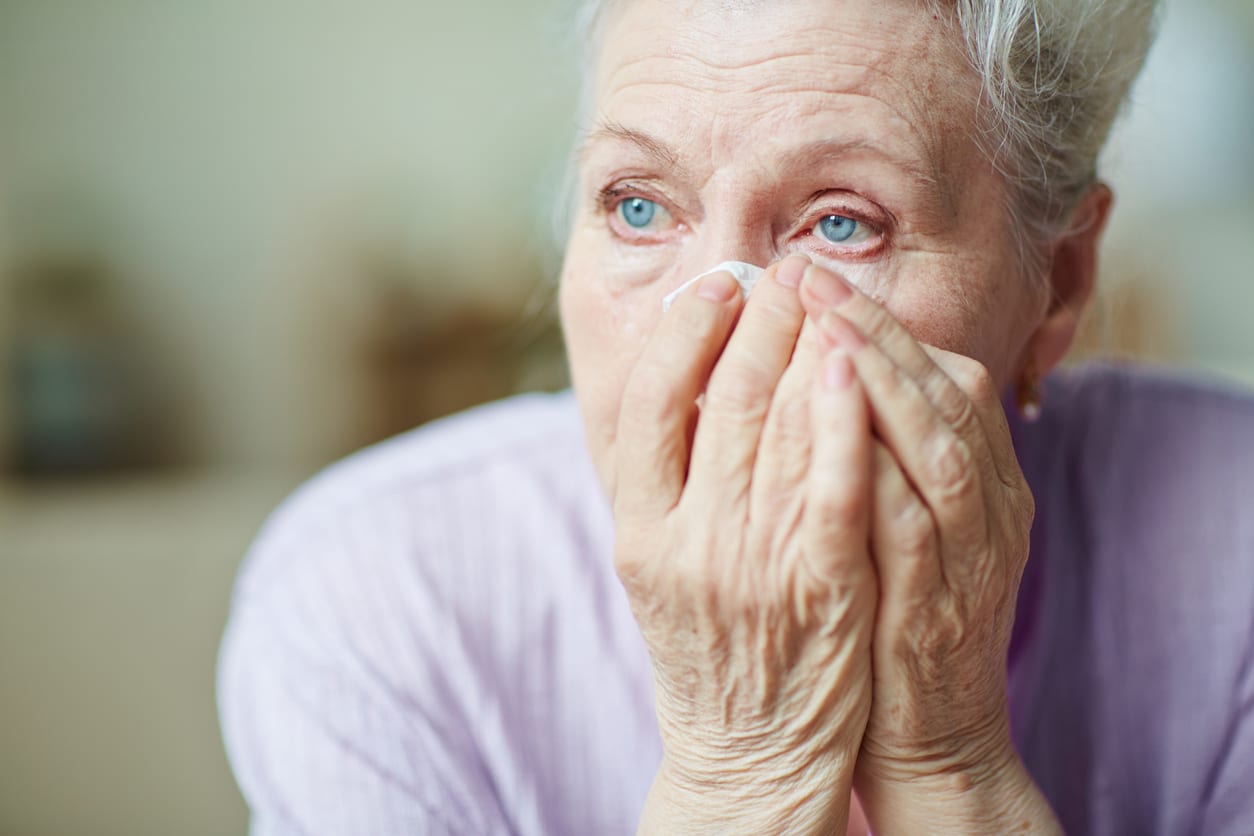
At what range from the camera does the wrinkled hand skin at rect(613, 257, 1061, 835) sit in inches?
32.7

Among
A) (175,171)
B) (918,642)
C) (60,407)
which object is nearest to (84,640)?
(60,407)

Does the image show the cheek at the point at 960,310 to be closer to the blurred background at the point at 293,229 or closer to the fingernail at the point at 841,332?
the fingernail at the point at 841,332

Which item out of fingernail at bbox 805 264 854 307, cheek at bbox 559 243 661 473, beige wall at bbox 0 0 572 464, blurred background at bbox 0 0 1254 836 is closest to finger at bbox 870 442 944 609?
fingernail at bbox 805 264 854 307

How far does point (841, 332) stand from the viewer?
832 millimetres

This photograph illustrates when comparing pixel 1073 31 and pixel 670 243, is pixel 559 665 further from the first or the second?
pixel 1073 31

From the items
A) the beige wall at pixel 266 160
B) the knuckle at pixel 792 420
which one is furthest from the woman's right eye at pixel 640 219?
the beige wall at pixel 266 160

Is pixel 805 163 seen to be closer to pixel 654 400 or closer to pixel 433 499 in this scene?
pixel 654 400

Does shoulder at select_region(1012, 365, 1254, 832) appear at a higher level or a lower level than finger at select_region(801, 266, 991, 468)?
lower

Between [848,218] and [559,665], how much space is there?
687mm

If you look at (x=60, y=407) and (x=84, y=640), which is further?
(x=60, y=407)

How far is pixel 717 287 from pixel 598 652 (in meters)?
0.63

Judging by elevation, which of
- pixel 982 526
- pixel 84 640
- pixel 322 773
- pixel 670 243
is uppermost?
pixel 670 243

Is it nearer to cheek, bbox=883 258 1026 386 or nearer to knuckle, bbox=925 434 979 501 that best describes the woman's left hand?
knuckle, bbox=925 434 979 501

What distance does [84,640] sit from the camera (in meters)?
2.76
